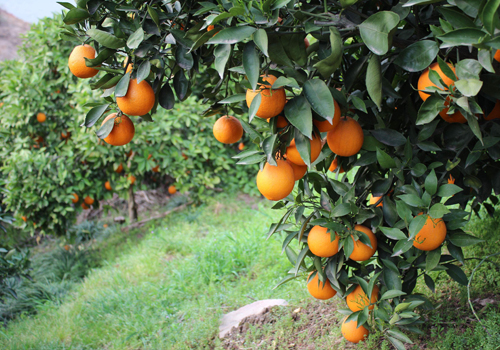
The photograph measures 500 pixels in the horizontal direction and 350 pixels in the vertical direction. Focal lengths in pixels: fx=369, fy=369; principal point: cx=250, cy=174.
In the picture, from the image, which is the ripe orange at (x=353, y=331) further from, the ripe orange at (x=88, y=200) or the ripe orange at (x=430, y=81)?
the ripe orange at (x=88, y=200)

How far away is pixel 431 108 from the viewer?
0.86m

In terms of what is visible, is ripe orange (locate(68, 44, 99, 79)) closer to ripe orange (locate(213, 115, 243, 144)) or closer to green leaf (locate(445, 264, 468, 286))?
ripe orange (locate(213, 115, 243, 144))

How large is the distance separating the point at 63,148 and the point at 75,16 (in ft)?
10.8

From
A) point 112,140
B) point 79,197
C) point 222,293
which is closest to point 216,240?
point 222,293

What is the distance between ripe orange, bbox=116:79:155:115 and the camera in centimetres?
105

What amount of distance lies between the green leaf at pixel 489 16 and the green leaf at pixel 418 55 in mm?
172

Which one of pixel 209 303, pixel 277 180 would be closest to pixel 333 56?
pixel 277 180

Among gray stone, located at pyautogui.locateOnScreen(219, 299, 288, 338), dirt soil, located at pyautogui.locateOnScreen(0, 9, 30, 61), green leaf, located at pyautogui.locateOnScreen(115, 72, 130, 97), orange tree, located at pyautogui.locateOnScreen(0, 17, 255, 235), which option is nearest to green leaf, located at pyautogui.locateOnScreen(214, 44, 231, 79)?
green leaf, located at pyautogui.locateOnScreen(115, 72, 130, 97)

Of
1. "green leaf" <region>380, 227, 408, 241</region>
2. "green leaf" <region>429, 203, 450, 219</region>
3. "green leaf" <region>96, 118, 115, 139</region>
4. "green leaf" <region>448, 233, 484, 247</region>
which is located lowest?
"green leaf" <region>448, 233, 484, 247</region>

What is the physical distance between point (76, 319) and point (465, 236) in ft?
9.01

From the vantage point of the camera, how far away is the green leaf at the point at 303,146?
34.1 inches

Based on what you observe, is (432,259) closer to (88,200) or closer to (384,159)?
(384,159)

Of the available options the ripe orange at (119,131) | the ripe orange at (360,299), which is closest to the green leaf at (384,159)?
the ripe orange at (360,299)

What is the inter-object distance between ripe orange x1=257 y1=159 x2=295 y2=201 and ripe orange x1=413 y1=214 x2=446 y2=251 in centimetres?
41
